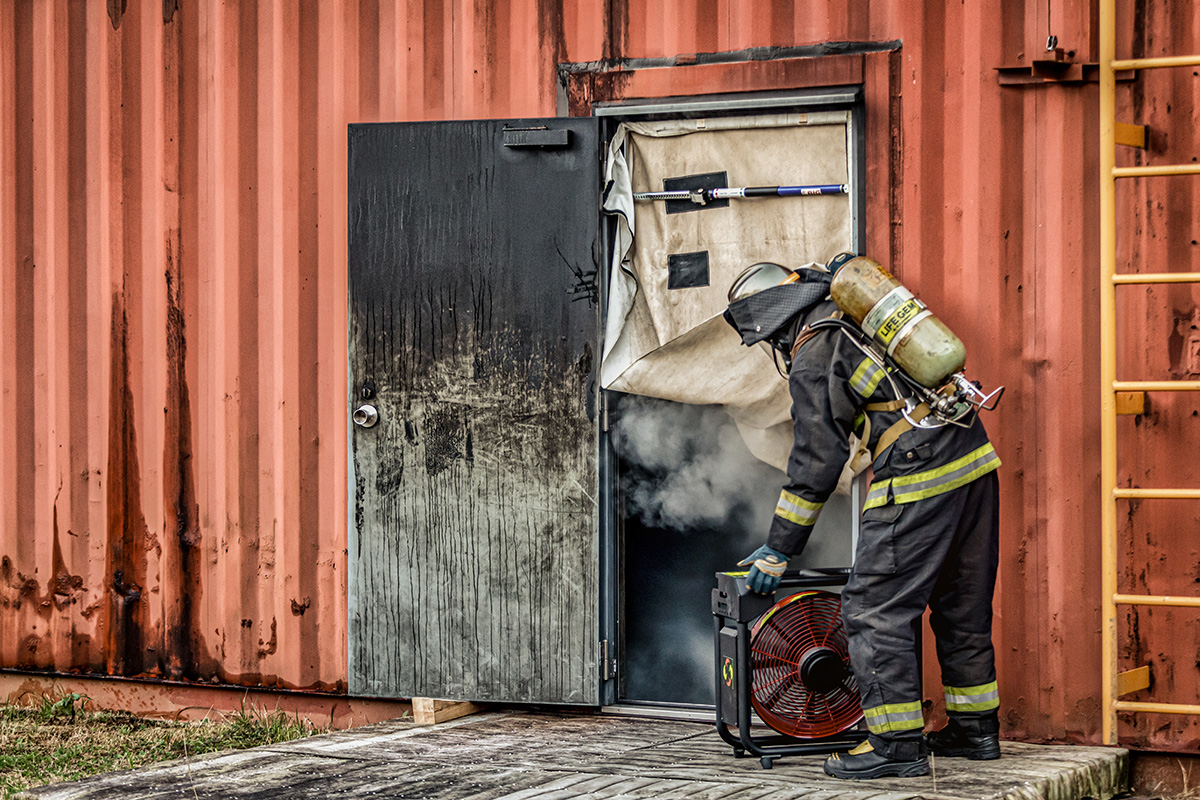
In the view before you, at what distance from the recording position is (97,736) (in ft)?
20.0

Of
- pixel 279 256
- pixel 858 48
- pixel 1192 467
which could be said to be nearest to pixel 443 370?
pixel 279 256

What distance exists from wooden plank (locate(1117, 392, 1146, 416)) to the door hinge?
92.4 inches

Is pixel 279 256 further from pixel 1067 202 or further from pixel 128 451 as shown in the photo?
pixel 1067 202

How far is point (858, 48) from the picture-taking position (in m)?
5.32

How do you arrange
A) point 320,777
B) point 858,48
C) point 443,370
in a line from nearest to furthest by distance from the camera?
point 320,777, point 858,48, point 443,370

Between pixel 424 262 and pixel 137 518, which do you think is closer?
pixel 424 262

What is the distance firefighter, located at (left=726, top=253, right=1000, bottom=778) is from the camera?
4.40 meters

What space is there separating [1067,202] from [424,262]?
9.04 feet

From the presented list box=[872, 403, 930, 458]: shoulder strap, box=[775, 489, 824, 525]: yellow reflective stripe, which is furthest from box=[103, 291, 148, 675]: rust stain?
box=[872, 403, 930, 458]: shoulder strap

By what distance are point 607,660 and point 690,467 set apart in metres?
0.98

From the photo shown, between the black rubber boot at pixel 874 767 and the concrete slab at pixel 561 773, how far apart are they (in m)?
0.05

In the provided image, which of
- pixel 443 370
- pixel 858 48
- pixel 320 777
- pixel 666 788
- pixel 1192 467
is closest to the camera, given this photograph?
pixel 666 788

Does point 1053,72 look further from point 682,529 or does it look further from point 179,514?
point 179,514

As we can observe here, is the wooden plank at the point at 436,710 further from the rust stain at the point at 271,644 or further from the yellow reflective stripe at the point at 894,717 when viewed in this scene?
the yellow reflective stripe at the point at 894,717
